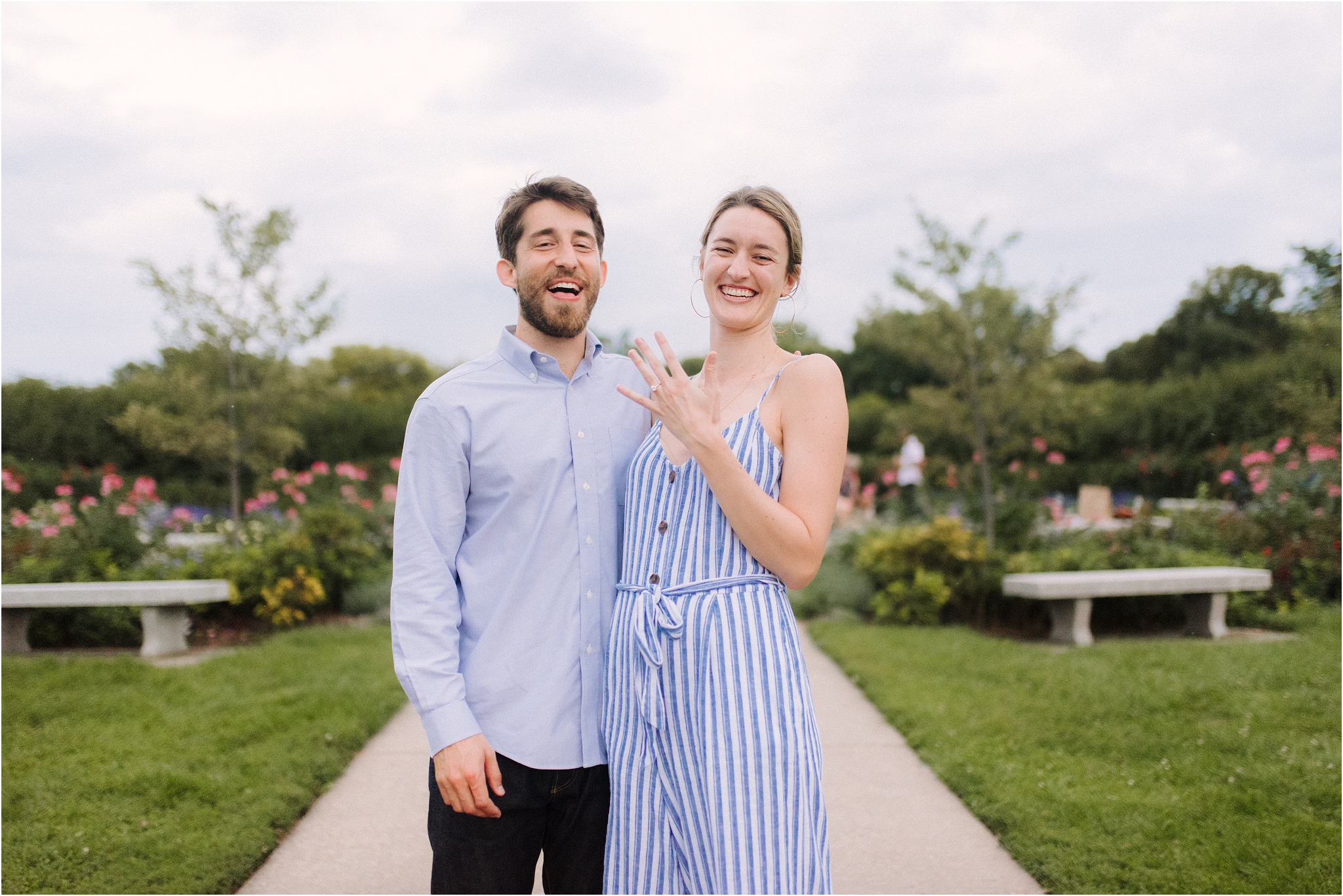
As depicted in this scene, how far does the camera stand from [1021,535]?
7.86 metres

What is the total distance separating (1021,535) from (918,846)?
507 cm

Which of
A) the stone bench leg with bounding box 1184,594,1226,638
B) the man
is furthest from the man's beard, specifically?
the stone bench leg with bounding box 1184,594,1226,638

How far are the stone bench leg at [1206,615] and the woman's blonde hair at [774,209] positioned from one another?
6.14 meters

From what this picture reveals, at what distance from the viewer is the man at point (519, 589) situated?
70.2 inches

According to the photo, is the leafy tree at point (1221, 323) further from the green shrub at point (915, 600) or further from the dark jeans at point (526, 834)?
the dark jeans at point (526, 834)

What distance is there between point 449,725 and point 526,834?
1.03 feet

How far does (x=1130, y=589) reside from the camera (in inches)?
256

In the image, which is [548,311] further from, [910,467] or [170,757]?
[910,467]

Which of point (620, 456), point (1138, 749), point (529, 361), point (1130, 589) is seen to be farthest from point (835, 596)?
point (529, 361)

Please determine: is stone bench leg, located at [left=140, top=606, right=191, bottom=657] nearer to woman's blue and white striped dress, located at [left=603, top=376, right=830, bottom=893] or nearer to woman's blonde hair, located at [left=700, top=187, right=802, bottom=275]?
woman's blue and white striped dress, located at [left=603, top=376, right=830, bottom=893]

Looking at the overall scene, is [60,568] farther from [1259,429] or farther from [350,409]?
[1259,429]

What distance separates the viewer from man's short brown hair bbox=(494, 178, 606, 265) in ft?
6.53

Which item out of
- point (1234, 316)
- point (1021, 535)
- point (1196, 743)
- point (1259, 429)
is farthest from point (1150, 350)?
point (1196, 743)

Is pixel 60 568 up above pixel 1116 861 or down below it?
above
